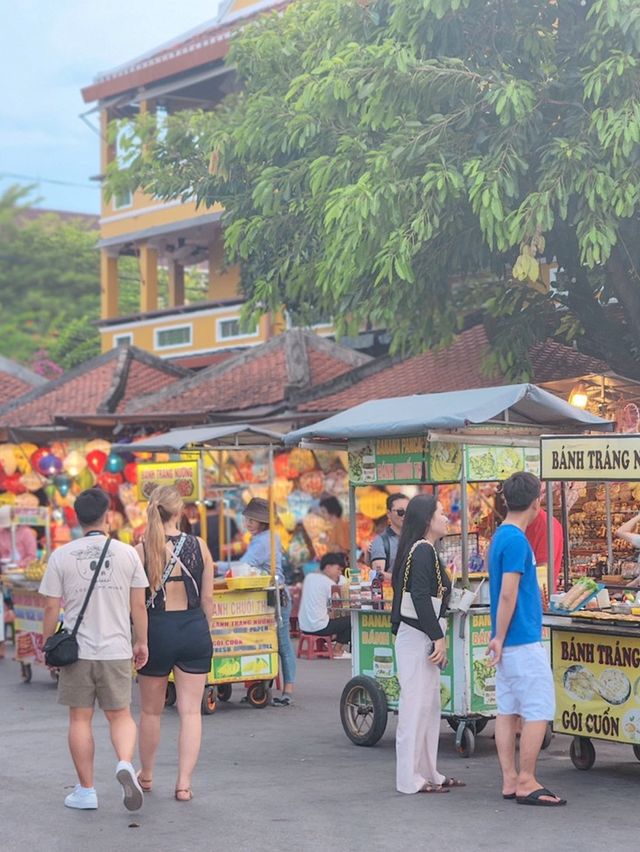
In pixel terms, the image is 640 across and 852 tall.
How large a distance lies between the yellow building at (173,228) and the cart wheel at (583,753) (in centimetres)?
1761

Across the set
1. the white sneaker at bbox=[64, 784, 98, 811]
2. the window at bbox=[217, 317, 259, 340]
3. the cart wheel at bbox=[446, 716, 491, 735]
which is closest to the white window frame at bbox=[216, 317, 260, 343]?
the window at bbox=[217, 317, 259, 340]

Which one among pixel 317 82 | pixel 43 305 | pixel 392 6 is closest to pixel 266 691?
pixel 317 82

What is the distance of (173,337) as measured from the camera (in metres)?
28.6

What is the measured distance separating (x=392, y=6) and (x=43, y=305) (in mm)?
33171

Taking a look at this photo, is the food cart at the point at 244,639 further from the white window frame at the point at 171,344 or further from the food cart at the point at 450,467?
the white window frame at the point at 171,344

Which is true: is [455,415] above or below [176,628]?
above

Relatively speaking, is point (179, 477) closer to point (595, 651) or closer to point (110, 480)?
point (110, 480)

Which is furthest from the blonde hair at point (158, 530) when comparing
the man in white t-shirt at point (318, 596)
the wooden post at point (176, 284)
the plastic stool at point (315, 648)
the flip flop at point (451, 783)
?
the wooden post at point (176, 284)

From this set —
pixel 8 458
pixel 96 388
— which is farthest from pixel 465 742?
pixel 96 388

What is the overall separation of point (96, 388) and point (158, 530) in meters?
14.3

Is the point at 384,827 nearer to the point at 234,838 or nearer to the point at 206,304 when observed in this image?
the point at 234,838

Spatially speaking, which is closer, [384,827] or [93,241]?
[384,827]

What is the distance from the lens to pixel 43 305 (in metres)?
46.0

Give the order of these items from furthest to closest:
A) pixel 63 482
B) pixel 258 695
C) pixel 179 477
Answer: pixel 63 482, pixel 179 477, pixel 258 695
